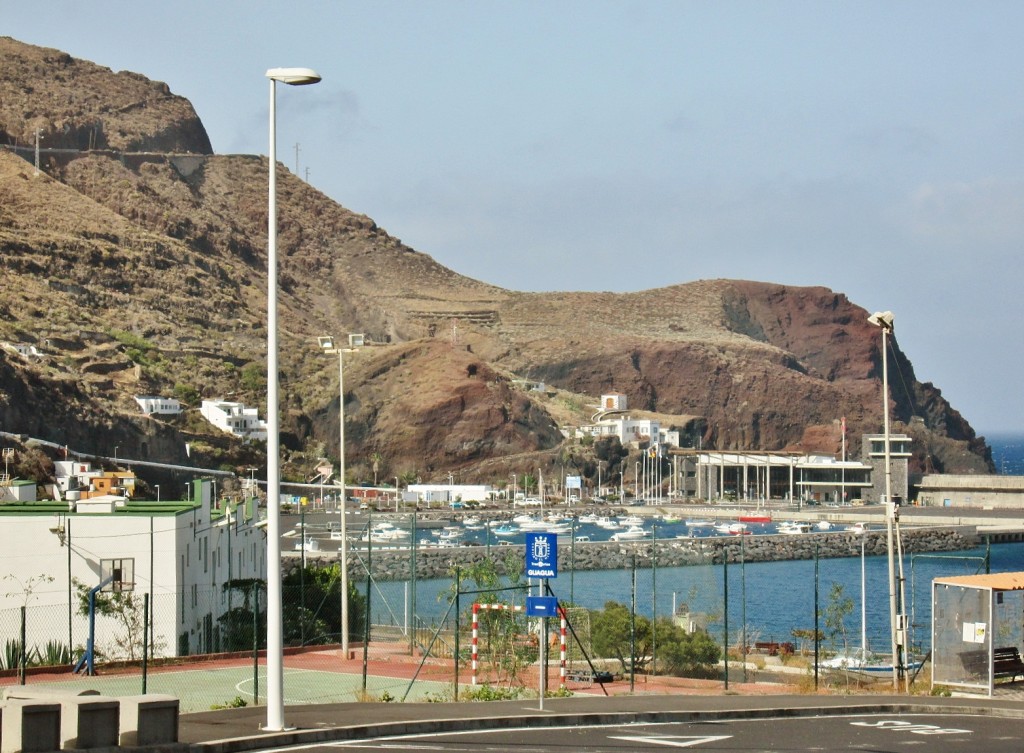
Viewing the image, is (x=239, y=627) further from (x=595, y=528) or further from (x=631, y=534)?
(x=595, y=528)

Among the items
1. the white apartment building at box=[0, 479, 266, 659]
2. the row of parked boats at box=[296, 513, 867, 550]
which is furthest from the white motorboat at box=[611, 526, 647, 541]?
the white apartment building at box=[0, 479, 266, 659]

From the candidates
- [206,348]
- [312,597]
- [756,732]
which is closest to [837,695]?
[756,732]

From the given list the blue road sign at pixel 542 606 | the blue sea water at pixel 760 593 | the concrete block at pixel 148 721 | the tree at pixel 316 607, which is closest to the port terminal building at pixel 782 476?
the blue sea water at pixel 760 593

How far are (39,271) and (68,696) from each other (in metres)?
192

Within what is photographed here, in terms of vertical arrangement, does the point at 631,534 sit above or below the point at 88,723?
below

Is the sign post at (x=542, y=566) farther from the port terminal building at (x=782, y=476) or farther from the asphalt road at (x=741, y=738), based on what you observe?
the port terminal building at (x=782, y=476)

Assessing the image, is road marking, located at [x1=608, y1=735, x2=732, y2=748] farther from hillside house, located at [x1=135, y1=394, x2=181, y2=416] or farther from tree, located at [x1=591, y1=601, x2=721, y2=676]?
hillside house, located at [x1=135, y1=394, x2=181, y2=416]

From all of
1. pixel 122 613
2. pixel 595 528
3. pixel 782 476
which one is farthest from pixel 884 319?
pixel 782 476

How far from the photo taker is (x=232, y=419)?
168m

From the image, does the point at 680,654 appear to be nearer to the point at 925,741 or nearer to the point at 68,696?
the point at 925,741

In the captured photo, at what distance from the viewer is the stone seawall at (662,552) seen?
3209 inches

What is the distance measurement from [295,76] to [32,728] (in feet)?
24.9

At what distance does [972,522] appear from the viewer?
132 m

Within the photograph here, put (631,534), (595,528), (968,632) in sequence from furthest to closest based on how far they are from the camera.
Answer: (595,528)
(631,534)
(968,632)
